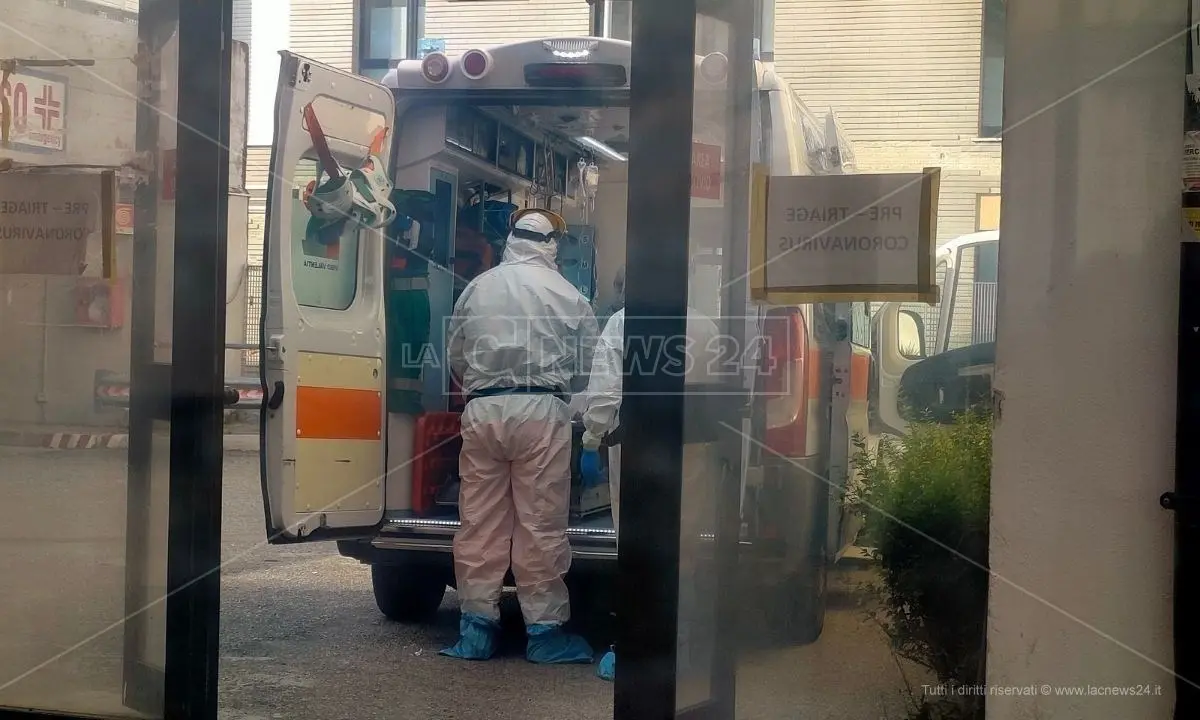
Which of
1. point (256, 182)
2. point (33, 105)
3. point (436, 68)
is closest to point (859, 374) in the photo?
point (436, 68)

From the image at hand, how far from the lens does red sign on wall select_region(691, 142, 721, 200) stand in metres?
3.08

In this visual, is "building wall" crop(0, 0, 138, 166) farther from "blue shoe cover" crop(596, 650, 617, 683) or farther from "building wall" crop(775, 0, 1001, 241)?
"blue shoe cover" crop(596, 650, 617, 683)

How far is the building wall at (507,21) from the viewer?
8352 millimetres

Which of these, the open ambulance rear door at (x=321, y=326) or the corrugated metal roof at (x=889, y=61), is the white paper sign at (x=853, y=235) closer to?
the corrugated metal roof at (x=889, y=61)

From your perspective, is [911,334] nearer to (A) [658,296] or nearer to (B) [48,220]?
(A) [658,296]

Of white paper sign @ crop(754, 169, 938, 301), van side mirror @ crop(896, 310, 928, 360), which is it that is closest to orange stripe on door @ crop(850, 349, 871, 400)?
van side mirror @ crop(896, 310, 928, 360)

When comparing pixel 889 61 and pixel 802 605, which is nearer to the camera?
pixel 889 61

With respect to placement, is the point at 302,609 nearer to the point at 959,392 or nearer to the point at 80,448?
the point at 80,448

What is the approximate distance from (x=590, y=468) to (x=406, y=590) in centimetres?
115

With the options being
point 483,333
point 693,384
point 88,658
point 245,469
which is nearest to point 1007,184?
point 693,384

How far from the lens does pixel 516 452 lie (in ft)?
16.8

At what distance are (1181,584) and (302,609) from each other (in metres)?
4.55

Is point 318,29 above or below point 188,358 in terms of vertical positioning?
above

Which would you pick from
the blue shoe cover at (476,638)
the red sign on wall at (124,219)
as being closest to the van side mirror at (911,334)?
the red sign on wall at (124,219)
